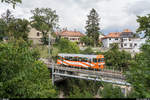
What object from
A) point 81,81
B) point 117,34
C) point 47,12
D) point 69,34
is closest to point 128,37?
point 117,34

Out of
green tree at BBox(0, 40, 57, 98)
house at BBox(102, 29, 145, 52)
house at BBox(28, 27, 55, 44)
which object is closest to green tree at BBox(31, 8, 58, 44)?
house at BBox(28, 27, 55, 44)

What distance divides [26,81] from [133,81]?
405 centimetres

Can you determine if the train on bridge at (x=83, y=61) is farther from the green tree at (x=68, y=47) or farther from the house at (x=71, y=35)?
the house at (x=71, y=35)

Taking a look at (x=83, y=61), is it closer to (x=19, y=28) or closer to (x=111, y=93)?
(x=111, y=93)

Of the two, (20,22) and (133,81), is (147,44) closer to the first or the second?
(133,81)

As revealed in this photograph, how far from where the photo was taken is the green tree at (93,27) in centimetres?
4611

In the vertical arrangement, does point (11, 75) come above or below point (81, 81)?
above

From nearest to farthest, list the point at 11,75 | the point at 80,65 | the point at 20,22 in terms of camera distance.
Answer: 1. the point at 11,75
2. the point at 80,65
3. the point at 20,22

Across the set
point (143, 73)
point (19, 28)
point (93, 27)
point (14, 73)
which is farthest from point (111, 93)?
point (93, 27)

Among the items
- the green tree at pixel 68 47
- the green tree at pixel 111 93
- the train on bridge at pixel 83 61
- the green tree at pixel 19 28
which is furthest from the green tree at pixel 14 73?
the green tree at pixel 19 28

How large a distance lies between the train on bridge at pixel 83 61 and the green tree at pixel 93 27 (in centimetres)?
2790

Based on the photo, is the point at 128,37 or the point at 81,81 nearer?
the point at 81,81

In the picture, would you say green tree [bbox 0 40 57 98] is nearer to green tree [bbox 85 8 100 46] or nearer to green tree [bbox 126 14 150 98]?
green tree [bbox 126 14 150 98]

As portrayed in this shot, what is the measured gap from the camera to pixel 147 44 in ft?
14.6
